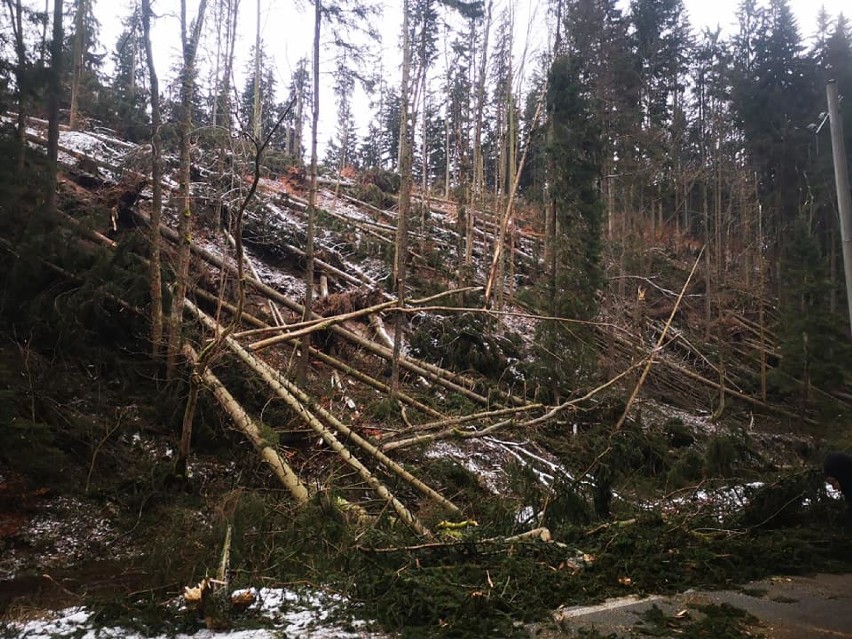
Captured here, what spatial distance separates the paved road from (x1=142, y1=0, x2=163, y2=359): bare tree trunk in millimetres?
7675

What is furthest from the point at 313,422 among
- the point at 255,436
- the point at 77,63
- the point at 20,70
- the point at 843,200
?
the point at 77,63

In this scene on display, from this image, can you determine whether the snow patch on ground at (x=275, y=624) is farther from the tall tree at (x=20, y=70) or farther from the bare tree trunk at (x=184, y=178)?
the tall tree at (x=20, y=70)

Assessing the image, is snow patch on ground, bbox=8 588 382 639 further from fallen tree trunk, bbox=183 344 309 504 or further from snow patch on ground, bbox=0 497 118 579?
snow patch on ground, bbox=0 497 118 579

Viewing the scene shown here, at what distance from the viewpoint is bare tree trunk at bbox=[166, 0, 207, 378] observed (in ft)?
27.7

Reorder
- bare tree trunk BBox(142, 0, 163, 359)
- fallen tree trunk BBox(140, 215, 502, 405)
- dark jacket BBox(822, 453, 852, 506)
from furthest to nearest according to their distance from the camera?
1. fallen tree trunk BBox(140, 215, 502, 405)
2. bare tree trunk BBox(142, 0, 163, 359)
3. dark jacket BBox(822, 453, 852, 506)

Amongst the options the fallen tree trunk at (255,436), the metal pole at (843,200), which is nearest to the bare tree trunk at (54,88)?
the fallen tree trunk at (255,436)

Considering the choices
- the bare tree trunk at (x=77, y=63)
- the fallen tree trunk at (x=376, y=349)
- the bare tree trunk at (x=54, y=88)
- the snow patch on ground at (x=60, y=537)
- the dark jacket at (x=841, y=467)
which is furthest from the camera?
the bare tree trunk at (x=77, y=63)

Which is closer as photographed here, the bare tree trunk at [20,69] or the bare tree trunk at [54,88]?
the bare tree trunk at [20,69]

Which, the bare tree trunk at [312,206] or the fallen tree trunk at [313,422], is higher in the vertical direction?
the bare tree trunk at [312,206]

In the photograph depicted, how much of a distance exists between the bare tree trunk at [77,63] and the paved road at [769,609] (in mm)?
21367

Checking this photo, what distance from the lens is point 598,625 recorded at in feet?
8.18

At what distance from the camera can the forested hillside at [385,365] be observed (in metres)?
3.58

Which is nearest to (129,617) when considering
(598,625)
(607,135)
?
(598,625)

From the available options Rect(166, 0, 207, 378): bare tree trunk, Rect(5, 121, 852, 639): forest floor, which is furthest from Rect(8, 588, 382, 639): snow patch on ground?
Result: Rect(166, 0, 207, 378): bare tree trunk
